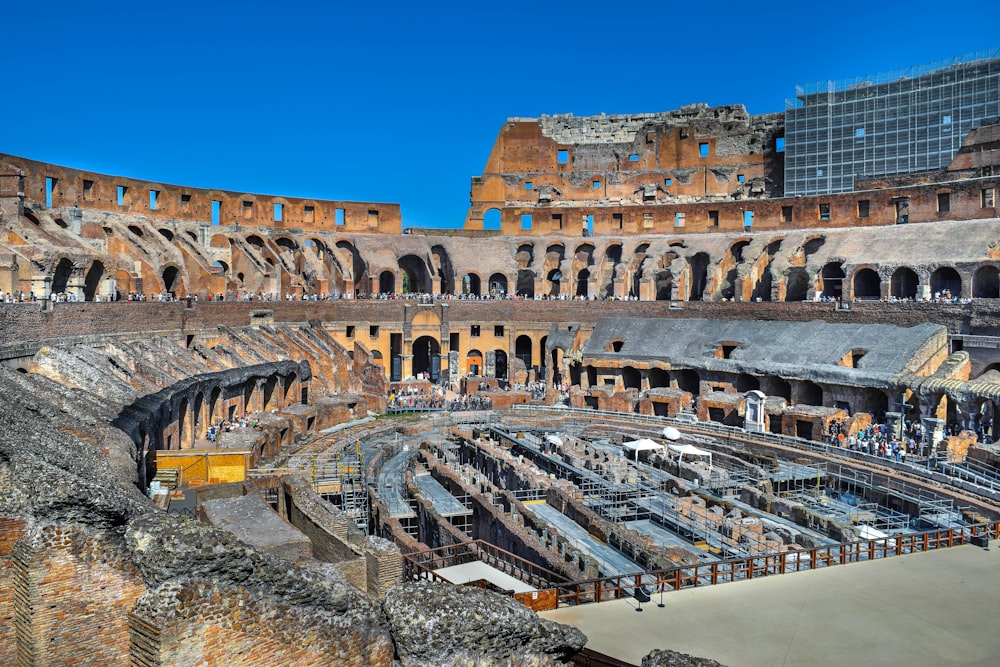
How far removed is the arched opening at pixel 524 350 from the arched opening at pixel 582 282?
4824mm

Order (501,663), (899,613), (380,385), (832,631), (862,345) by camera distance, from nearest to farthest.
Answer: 1. (501,663)
2. (832,631)
3. (899,613)
4. (862,345)
5. (380,385)

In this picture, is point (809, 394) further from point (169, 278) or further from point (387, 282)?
point (169, 278)

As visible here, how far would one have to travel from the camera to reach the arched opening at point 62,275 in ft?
97.7

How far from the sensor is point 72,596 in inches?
271

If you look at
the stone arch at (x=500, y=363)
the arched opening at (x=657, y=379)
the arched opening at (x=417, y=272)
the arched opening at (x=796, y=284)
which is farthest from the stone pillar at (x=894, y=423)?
the arched opening at (x=417, y=272)

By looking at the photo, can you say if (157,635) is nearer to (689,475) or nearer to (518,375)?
(689,475)

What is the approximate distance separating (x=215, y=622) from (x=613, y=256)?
43.2 m

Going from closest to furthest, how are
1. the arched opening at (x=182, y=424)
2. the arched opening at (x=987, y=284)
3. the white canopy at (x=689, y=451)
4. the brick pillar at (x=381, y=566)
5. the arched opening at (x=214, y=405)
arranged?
the brick pillar at (x=381, y=566) → the arched opening at (x=182, y=424) → the white canopy at (x=689, y=451) → the arched opening at (x=214, y=405) → the arched opening at (x=987, y=284)

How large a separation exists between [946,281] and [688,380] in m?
13.1

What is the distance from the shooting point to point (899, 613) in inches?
400

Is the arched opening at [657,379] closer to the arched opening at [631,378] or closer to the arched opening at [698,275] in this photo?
the arched opening at [631,378]

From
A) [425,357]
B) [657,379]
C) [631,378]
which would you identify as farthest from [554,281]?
[657,379]

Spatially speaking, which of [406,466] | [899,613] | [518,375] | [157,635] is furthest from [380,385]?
[157,635]

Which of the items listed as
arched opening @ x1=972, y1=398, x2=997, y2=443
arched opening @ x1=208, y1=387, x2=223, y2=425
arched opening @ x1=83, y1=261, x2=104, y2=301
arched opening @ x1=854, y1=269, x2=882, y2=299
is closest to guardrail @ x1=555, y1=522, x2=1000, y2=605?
arched opening @ x1=972, y1=398, x2=997, y2=443
